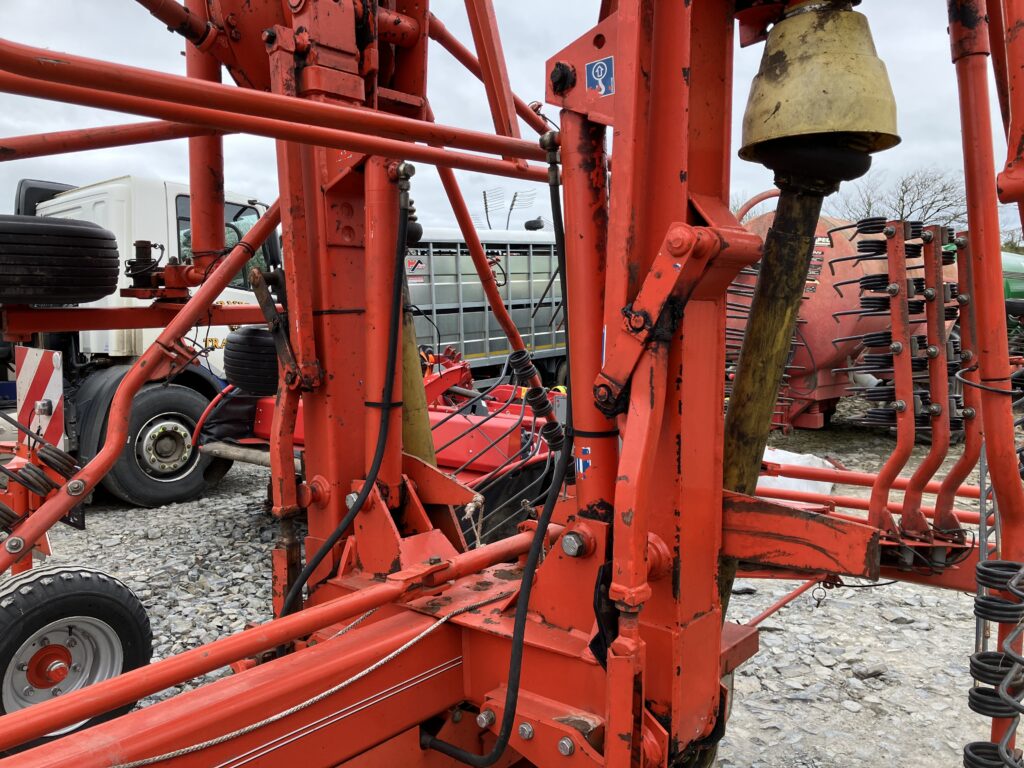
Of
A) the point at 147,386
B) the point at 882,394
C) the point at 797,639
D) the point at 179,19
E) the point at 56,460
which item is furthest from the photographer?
the point at 147,386

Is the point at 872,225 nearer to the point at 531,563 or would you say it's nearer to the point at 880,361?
the point at 880,361

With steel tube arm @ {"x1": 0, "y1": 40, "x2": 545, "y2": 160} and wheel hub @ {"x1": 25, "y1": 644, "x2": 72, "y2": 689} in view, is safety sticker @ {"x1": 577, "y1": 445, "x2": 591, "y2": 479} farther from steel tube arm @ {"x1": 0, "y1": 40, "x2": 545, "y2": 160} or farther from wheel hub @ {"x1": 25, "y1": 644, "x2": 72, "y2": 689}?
wheel hub @ {"x1": 25, "y1": 644, "x2": 72, "y2": 689}

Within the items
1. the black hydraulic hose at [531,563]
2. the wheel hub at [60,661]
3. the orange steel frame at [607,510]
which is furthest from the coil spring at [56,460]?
the black hydraulic hose at [531,563]

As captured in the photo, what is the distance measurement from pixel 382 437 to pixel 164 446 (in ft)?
15.5

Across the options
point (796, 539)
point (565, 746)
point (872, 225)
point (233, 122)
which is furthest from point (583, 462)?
point (872, 225)

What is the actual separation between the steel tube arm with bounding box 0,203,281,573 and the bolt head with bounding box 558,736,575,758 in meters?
2.11

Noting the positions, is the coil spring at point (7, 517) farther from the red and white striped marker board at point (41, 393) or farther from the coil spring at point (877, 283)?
the coil spring at point (877, 283)

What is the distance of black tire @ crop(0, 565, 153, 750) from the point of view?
2980 mm

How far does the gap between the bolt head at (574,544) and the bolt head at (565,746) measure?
0.40 metres

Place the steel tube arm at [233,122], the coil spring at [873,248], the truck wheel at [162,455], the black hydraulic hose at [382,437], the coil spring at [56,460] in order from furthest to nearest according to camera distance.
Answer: the truck wheel at [162,455] → the coil spring at [56,460] → the coil spring at [873,248] → the black hydraulic hose at [382,437] → the steel tube arm at [233,122]

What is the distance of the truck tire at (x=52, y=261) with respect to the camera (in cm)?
330

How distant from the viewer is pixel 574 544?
73.8 inches

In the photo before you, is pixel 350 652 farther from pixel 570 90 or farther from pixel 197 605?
pixel 197 605

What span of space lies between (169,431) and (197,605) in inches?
106
